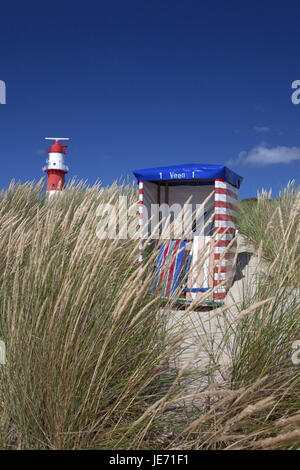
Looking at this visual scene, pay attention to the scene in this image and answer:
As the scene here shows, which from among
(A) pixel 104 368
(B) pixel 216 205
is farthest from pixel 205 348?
(B) pixel 216 205

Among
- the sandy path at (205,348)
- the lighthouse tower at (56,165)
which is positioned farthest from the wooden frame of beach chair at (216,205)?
the lighthouse tower at (56,165)

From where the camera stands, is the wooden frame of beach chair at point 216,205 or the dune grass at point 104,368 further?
the wooden frame of beach chair at point 216,205

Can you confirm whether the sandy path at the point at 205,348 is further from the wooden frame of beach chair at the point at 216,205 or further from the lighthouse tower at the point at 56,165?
the lighthouse tower at the point at 56,165

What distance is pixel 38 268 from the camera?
1992 millimetres

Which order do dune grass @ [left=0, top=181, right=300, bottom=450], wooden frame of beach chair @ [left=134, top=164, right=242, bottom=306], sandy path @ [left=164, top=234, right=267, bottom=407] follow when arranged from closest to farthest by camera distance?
dune grass @ [left=0, top=181, right=300, bottom=450] < sandy path @ [left=164, top=234, right=267, bottom=407] < wooden frame of beach chair @ [left=134, top=164, right=242, bottom=306]

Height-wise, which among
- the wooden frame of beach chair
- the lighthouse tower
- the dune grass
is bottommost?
the dune grass

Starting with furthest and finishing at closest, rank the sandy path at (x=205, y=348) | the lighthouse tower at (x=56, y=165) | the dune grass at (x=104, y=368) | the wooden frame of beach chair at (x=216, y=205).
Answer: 1. the lighthouse tower at (x=56, y=165)
2. the wooden frame of beach chair at (x=216, y=205)
3. the sandy path at (x=205, y=348)
4. the dune grass at (x=104, y=368)

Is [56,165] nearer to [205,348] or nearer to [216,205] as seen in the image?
[216,205]

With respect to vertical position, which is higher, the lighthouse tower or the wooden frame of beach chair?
the lighthouse tower

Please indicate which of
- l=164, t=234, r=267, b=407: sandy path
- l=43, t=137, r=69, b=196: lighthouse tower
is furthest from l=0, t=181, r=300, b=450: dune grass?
l=43, t=137, r=69, b=196: lighthouse tower

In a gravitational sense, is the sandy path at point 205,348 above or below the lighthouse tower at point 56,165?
below

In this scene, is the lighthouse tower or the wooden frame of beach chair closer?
the wooden frame of beach chair

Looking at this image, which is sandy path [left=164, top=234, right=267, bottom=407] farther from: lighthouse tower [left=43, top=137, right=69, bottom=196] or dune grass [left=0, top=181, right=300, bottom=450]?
lighthouse tower [left=43, top=137, right=69, bottom=196]
